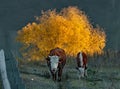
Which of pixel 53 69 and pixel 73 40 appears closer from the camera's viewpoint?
pixel 53 69

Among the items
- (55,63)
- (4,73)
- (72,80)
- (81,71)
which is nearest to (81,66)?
(81,71)

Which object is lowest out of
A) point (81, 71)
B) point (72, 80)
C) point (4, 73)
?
point (72, 80)

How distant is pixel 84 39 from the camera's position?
11981 cm

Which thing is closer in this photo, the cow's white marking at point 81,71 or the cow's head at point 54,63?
the cow's head at point 54,63

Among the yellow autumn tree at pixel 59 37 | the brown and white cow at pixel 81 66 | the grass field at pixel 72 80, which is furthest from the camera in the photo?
the yellow autumn tree at pixel 59 37

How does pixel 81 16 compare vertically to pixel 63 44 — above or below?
above

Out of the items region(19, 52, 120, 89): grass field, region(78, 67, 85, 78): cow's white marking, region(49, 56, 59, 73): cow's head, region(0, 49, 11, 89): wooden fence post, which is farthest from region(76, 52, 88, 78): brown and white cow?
region(0, 49, 11, 89): wooden fence post

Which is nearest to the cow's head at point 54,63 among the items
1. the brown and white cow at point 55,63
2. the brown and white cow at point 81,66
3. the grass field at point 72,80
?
the brown and white cow at point 55,63

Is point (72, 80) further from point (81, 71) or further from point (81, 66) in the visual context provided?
point (81, 66)

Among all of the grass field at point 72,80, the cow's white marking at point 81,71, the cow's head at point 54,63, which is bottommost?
the grass field at point 72,80

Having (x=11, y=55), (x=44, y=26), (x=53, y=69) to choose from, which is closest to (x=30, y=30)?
(x=44, y=26)

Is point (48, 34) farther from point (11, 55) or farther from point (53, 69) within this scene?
point (11, 55)

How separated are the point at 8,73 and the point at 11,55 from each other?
39cm

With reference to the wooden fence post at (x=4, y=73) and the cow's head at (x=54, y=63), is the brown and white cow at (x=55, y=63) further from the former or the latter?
the wooden fence post at (x=4, y=73)
